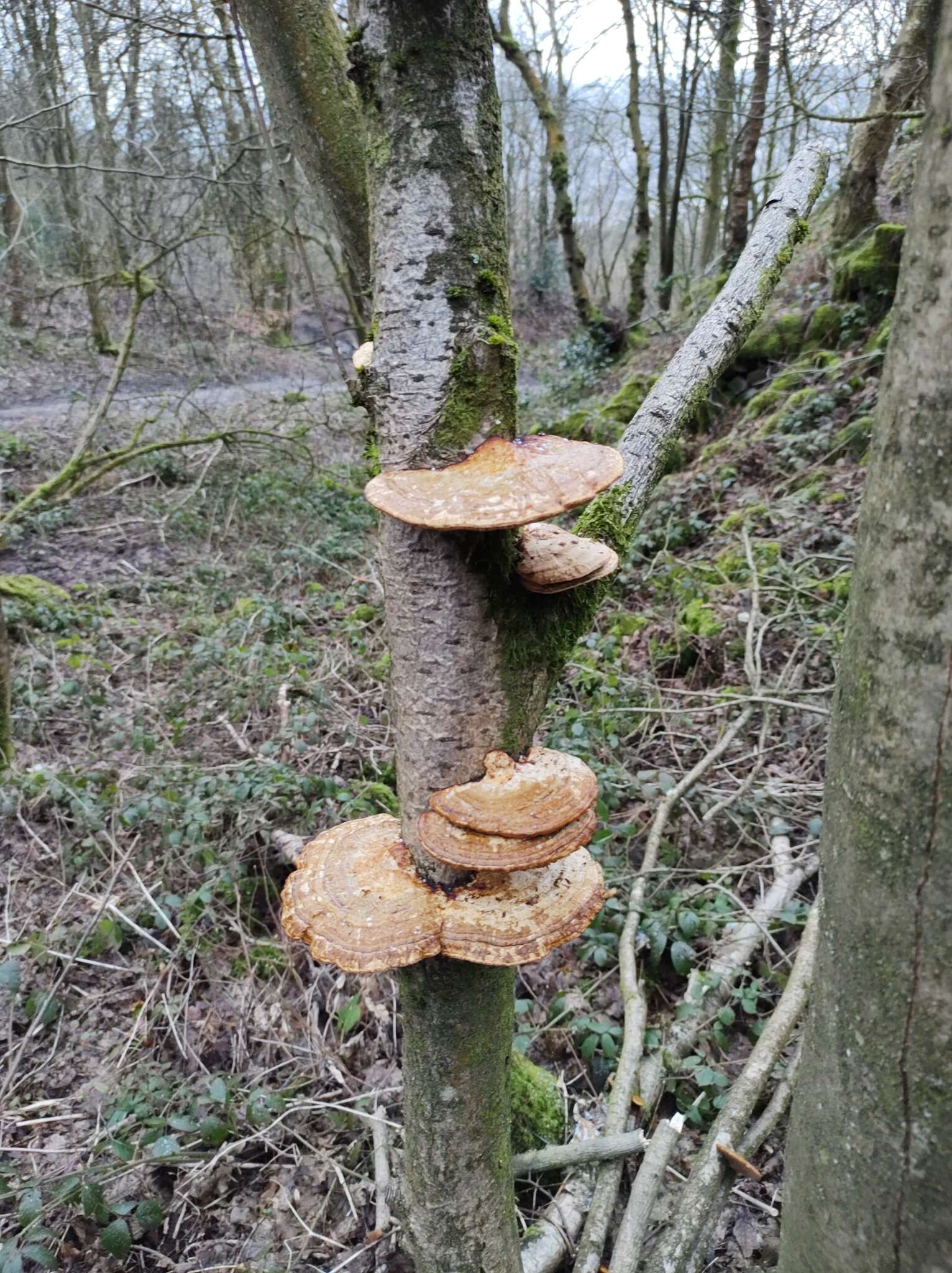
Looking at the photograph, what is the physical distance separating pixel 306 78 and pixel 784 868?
3.65 meters

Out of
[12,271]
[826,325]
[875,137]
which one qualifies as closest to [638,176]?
[875,137]

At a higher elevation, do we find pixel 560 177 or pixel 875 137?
pixel 560 177

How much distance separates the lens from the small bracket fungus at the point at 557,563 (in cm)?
125

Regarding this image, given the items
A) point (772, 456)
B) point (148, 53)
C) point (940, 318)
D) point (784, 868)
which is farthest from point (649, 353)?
point (940, 318)

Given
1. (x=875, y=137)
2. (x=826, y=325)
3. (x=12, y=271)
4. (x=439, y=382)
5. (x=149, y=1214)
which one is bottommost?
(x=149, y=1214)

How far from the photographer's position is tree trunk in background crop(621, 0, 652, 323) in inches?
516

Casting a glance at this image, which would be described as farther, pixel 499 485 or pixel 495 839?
pixel 495 839

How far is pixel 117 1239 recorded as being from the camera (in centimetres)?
212

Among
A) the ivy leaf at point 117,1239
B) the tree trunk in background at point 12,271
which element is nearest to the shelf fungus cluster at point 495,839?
the ivy leaf at point 117,1239

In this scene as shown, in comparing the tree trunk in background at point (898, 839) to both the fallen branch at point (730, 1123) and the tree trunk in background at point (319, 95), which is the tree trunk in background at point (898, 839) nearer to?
the fallen branch at point (730, 1123)

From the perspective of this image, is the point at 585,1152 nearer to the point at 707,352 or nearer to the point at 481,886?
the point at 481,886

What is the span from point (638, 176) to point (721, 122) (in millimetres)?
1610

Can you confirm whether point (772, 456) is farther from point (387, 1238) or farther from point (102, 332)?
point (102, 332)

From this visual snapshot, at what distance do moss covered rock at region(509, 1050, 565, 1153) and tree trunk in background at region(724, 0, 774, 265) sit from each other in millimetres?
7605
